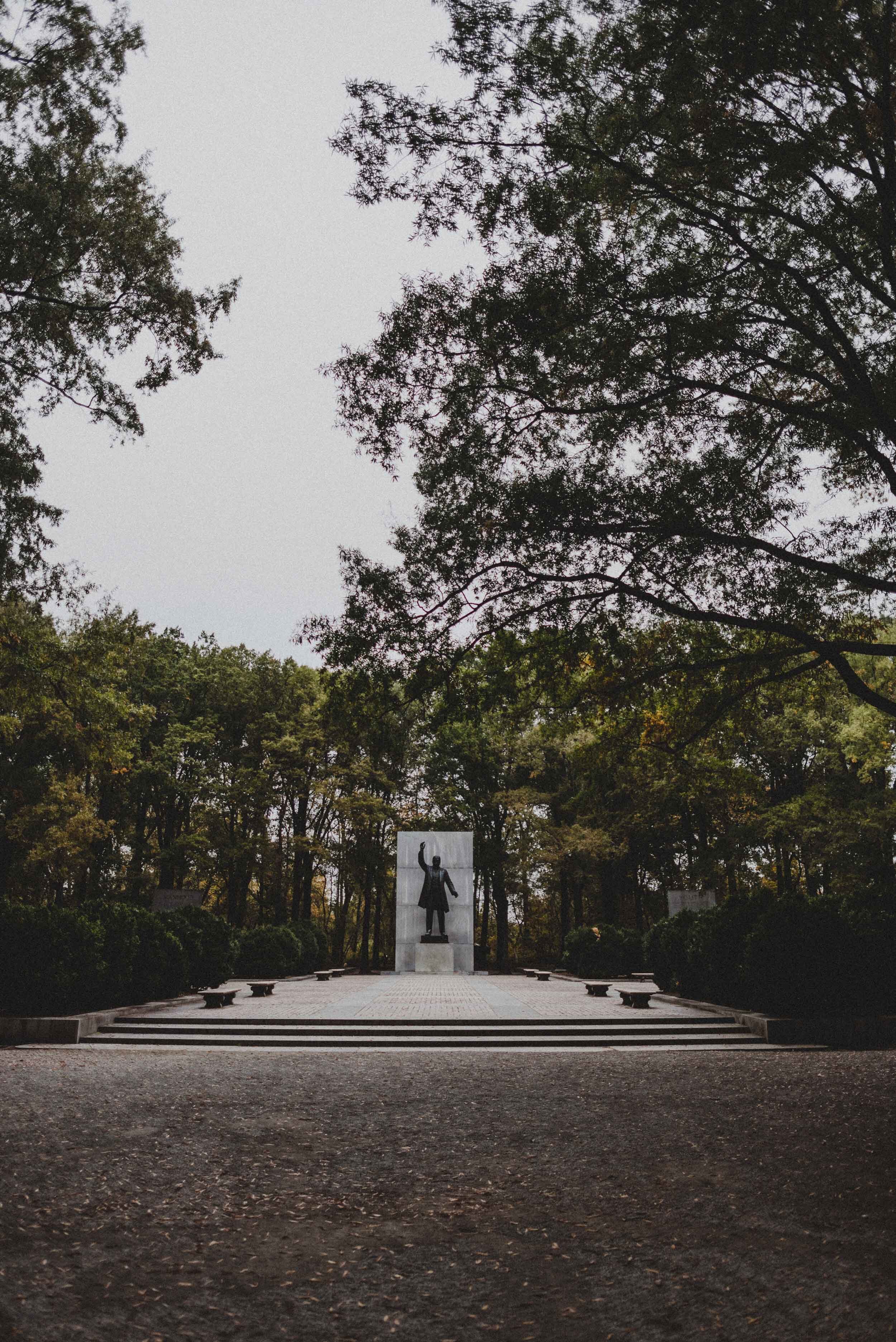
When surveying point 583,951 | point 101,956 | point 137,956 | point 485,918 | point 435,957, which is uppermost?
point 101,956

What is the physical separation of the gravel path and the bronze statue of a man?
68.7 ft

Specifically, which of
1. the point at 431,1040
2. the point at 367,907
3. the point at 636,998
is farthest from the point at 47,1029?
the point at 367,907

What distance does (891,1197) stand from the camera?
429cm

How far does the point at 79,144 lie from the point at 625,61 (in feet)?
18.6

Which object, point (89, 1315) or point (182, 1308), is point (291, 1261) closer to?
point (182, 1308)

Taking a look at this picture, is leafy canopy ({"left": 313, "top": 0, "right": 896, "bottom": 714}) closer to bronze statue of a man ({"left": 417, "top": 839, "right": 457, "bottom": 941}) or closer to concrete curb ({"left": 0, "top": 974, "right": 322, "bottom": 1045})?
concrete curb ({"left": 0, "top": 974, "right": 322, "bottom": 1045})

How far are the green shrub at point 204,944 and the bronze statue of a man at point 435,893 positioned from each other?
39.7 feet

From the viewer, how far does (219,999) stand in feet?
44.6

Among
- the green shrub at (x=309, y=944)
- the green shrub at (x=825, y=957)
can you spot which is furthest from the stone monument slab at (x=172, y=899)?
the green shrub at (x=825, y=957)

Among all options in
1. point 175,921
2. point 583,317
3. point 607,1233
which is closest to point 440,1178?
point 607,1233

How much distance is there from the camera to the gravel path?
3.06m

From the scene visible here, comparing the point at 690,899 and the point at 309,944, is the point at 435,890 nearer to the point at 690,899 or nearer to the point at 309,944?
the point at 309,944

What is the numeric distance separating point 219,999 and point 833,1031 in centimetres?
876

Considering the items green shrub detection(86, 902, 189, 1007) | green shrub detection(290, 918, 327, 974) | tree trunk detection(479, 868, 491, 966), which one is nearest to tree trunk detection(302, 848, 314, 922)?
green shrub detection(290, 918, 327, 974)
